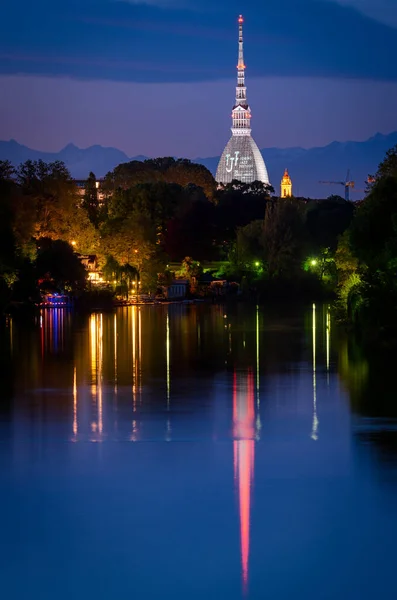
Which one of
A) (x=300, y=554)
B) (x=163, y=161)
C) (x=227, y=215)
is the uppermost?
(x=163, y=161)

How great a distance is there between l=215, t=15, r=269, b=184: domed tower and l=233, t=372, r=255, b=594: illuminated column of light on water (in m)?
140

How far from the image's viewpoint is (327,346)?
1040 inches

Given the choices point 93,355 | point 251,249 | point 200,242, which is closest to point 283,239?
point 251,249

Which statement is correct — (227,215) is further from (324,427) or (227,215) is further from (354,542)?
(354,542)

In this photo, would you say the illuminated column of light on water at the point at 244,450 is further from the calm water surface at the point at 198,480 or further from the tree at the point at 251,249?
the tree at the point at 251,249

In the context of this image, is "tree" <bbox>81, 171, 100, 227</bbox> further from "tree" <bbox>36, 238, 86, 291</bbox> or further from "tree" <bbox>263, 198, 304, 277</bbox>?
"tree" <bbox>36, 238, 86, 291</bbox>

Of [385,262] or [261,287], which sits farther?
[261,287]

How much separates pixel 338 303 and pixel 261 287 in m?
17.6

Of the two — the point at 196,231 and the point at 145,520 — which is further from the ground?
the point at 196,231

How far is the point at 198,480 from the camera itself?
1209cm

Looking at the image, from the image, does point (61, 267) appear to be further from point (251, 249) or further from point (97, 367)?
point (97, 367)

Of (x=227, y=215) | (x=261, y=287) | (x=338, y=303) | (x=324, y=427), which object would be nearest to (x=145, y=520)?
(x=324, y=427)

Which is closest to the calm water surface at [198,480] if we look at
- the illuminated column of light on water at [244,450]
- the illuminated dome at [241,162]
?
the illuminated column of light on water at [244,450]

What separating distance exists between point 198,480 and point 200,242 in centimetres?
5332
